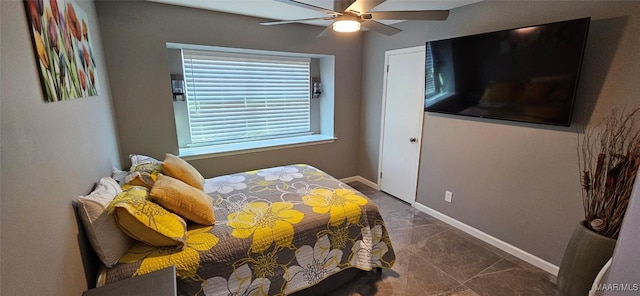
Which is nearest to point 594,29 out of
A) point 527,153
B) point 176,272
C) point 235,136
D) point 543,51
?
point 543,51

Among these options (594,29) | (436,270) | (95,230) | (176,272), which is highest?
(594,29)

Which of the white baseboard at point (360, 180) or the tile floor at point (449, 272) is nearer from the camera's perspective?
the tile floor at point (449, 272)

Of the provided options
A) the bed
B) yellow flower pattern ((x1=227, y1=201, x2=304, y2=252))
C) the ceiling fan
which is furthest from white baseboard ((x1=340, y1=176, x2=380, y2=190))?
the ceiling fan

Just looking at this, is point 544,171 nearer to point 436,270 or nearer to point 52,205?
point 436,270

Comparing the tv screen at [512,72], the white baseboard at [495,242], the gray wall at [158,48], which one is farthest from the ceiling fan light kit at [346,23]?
the white baseboard at [495,242]

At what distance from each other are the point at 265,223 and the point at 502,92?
226cm

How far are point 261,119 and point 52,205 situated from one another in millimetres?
2725

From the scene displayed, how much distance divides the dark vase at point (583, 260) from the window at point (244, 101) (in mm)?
2770

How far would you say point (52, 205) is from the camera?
102cm

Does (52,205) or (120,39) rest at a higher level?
(120,39)

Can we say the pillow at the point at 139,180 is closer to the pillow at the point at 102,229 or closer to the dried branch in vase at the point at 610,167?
the pillow at the point at 102,229

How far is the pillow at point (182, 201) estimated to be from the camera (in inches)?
61.1

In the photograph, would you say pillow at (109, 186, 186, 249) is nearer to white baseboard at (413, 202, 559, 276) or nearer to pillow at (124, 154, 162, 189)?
pillow at (124, 154, 162, 189)

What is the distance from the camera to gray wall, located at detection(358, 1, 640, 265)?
1.74m
